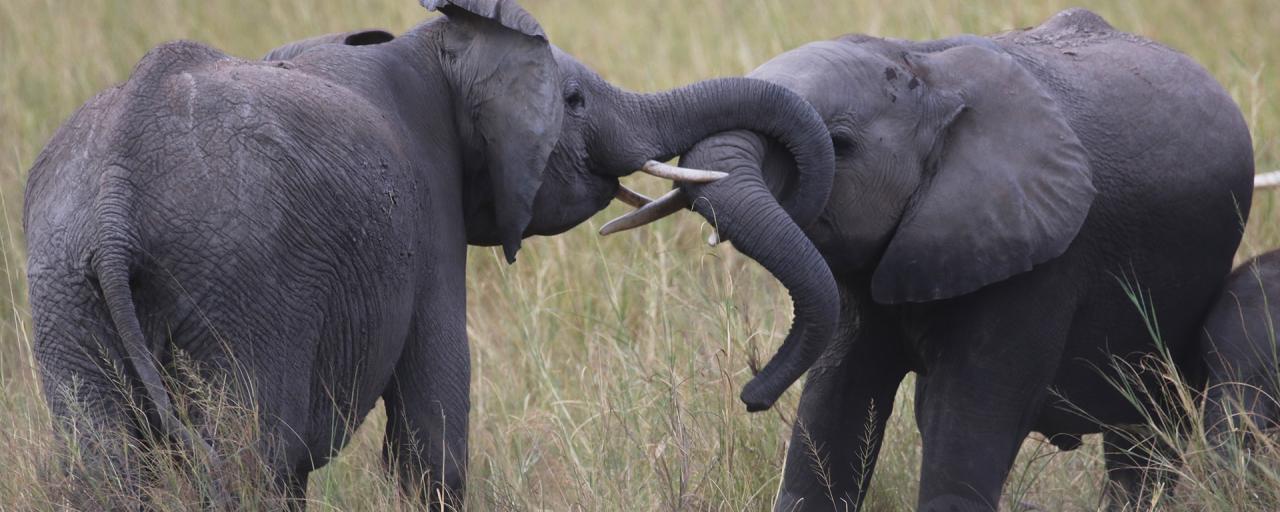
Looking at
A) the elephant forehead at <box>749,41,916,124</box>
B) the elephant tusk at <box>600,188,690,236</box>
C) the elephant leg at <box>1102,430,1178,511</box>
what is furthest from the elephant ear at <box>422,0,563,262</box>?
the elephant leg at <box>1102,430,1178,511</box>

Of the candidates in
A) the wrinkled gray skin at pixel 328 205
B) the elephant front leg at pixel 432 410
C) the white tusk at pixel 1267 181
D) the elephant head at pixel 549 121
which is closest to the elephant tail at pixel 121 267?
the wrinkled gray skin at pixel 328 205

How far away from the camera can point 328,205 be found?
10.4 feet

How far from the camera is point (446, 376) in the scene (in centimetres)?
365

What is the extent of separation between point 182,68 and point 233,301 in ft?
1.74

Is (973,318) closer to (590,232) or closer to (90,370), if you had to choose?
(90,370)

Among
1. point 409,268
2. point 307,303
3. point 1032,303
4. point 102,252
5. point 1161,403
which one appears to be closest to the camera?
point 102,252

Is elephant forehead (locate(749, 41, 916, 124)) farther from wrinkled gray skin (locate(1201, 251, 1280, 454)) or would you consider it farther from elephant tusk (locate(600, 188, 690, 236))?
wrinkled gray skin (locate(1201, 251, 1280, 454))

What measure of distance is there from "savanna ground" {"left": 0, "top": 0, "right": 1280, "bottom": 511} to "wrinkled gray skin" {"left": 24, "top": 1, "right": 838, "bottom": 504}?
28 centimetres

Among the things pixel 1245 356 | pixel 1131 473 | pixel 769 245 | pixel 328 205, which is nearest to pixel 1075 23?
pixel 1245 356

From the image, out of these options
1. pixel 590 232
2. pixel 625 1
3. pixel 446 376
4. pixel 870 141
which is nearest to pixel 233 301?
pixel 446 376

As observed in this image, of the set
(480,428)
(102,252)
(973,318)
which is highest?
(102,252)

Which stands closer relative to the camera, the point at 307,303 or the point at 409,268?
the point at 307,303

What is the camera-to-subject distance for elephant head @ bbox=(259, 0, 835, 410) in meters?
3.70

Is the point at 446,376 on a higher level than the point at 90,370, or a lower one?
lower
